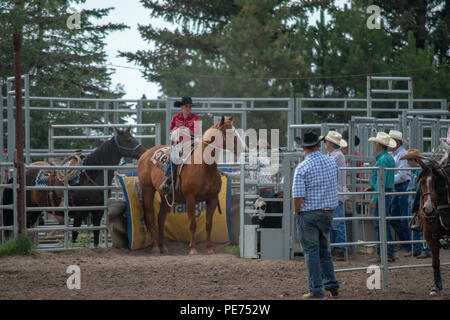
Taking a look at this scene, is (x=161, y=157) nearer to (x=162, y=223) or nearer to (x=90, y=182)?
(x=162, y=223)

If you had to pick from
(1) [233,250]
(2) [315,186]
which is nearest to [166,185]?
(1) [233,250]

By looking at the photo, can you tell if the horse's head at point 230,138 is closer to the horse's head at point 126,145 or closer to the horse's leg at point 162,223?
the horse's leg at point 162,223

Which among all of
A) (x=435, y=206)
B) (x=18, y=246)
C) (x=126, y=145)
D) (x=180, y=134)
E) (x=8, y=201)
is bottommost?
(x=18, y=246)

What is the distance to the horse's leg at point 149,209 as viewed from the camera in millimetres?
11062

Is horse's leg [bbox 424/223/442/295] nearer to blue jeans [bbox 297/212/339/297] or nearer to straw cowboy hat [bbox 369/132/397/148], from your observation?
blue jeans [bbox 297/212/339/297]

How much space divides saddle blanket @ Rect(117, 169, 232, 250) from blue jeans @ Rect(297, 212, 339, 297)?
4.49m

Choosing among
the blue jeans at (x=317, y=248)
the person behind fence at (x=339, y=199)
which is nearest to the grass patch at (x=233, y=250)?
the person behind fence at (x=339, y=199)

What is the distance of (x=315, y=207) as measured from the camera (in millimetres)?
6762

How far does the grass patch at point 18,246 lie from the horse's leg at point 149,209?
1.99 metres

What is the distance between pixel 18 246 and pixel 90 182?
1.87 meters

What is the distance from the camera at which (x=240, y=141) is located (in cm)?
1039

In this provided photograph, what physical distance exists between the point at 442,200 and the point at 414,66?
1521cm

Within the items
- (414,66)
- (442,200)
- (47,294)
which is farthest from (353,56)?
(47,294)
